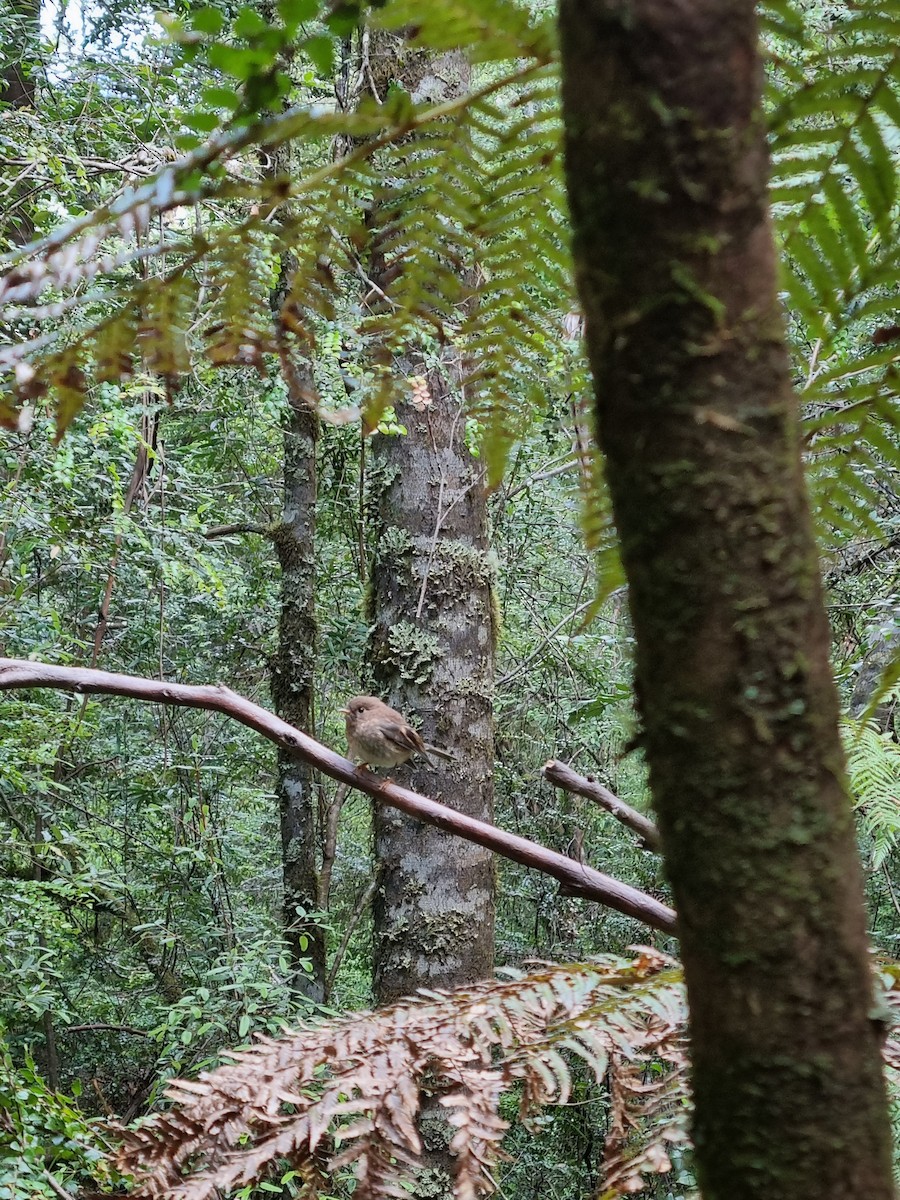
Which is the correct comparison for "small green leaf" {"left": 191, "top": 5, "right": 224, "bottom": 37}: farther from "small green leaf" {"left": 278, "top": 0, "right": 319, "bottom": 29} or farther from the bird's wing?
the bird's wing

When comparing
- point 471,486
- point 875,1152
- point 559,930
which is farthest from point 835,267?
point 559,930

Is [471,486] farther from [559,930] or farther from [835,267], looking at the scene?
[559,930]

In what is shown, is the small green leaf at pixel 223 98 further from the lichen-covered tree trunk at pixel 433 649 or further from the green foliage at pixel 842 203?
the lichen-covered tree trunk at pixel 433 649

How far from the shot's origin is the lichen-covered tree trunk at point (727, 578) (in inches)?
11.9

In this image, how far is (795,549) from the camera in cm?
32

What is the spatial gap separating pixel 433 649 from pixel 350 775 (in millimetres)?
1374

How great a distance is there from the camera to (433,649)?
2602 mm

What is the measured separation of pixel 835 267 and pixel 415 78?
97.5 inches

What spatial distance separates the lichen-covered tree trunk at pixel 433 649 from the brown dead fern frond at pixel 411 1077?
1.49m

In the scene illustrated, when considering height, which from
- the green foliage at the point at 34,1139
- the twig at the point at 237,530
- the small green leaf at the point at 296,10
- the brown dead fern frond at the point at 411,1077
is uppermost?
the twig at the point at 237,530

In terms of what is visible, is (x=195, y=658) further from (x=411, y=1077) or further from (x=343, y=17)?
(x=343, y=17)

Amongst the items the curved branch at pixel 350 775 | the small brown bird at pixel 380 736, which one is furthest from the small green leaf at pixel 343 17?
the small brown bird at pixel 380 736

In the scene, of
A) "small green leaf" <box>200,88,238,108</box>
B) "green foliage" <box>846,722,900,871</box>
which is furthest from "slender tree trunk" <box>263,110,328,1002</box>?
"small green leaf" <box>200,88,238,108</box>

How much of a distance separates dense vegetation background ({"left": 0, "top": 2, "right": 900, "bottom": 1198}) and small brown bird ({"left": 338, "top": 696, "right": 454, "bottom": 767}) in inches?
11.8
